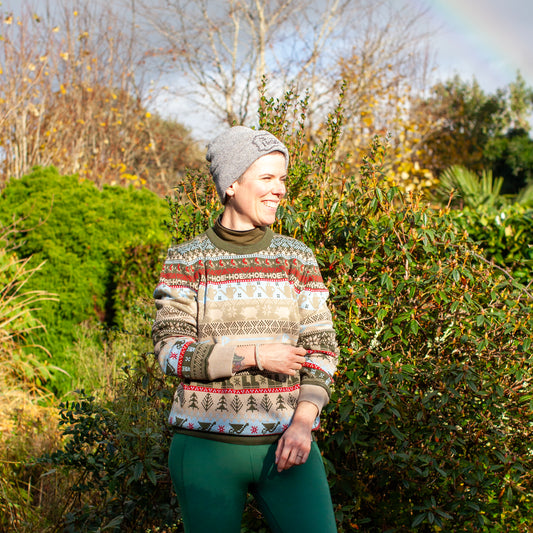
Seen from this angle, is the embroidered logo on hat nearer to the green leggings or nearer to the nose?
the nose

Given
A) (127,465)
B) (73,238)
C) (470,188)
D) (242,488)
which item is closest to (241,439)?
(242,488)

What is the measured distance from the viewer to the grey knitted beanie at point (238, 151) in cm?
164

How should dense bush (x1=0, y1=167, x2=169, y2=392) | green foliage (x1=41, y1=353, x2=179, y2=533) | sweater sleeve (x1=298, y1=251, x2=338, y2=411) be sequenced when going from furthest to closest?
dense bush (x1=0, y1=167, x2=169, y2=392)
green foliage (x1=41, y1=353, x2=179, y2=533)
sweater sleeve (x1=298, y1=251, x2=338, y2=411)

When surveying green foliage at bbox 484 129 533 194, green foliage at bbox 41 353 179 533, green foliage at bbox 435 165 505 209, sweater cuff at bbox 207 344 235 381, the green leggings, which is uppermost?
green foliage at bbox 484 129 533 194

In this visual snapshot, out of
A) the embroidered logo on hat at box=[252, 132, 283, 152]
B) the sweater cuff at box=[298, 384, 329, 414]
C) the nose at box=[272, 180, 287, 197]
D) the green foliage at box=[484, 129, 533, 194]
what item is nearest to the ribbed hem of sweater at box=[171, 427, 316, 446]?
the sweater cuff at box=[298, 384, 329, 414]

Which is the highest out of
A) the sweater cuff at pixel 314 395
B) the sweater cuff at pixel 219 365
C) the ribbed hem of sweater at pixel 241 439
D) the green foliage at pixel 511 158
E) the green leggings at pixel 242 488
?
the green foliage at pixel 511 158

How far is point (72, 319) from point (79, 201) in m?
1.41

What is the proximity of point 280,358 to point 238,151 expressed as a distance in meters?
0.63

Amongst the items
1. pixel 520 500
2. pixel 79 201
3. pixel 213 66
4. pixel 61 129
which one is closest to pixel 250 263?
pixel 520 500

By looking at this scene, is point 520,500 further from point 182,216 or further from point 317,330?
point 182,216

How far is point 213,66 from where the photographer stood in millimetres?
14398

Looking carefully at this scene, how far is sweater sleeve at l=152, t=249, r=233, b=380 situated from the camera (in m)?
1.48

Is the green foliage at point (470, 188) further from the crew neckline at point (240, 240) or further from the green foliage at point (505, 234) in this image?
the crew neckline at point (240, 240)

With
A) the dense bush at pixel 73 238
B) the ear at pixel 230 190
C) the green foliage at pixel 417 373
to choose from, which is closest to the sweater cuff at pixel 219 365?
the ear at pixel 230 190
